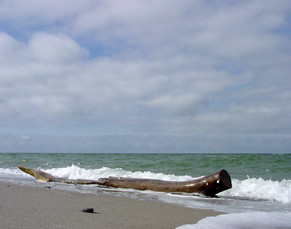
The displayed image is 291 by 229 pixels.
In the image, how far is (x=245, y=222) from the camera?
10.8 feet

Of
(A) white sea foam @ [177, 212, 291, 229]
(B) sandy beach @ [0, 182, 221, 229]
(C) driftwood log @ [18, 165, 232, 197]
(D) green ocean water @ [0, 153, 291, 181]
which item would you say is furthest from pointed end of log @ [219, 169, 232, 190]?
(D) green ocean water @ [0, 153, 291, 181]

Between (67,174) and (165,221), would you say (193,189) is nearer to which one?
(165,221)

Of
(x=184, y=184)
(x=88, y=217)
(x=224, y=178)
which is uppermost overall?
(x=224, y=178)

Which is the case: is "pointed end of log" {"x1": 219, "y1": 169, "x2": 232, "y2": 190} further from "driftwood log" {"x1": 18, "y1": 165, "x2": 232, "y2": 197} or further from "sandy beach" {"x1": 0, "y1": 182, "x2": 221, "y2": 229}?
"sandy beach" {"x1": 0, "y1": 182, "x2": 221, "y2": 229}

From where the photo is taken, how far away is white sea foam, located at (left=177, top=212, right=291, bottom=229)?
306 centimetres

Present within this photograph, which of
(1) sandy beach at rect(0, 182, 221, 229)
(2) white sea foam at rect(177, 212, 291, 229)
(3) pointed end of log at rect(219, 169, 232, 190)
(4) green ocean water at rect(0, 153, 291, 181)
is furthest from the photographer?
(4) green ocean water at rect(0, 153, 291, 181)

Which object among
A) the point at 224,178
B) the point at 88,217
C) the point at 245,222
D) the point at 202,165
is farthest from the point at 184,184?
the point at 202,165

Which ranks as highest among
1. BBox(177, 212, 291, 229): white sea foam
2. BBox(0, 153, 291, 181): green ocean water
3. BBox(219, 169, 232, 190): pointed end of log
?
BBox(219, 169, 232, 190): pointed end of log

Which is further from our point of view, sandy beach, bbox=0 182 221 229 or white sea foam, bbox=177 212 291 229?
white sea foam, bbox=177 212 291 229

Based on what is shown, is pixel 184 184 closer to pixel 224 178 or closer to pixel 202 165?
pixel 224 178

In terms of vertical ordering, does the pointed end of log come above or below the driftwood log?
above

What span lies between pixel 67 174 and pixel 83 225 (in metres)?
9.36

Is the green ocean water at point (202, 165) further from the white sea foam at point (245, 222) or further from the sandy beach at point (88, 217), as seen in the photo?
the sandy beach at point (88, 217)

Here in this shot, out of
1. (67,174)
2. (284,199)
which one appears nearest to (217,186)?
(284,199)
